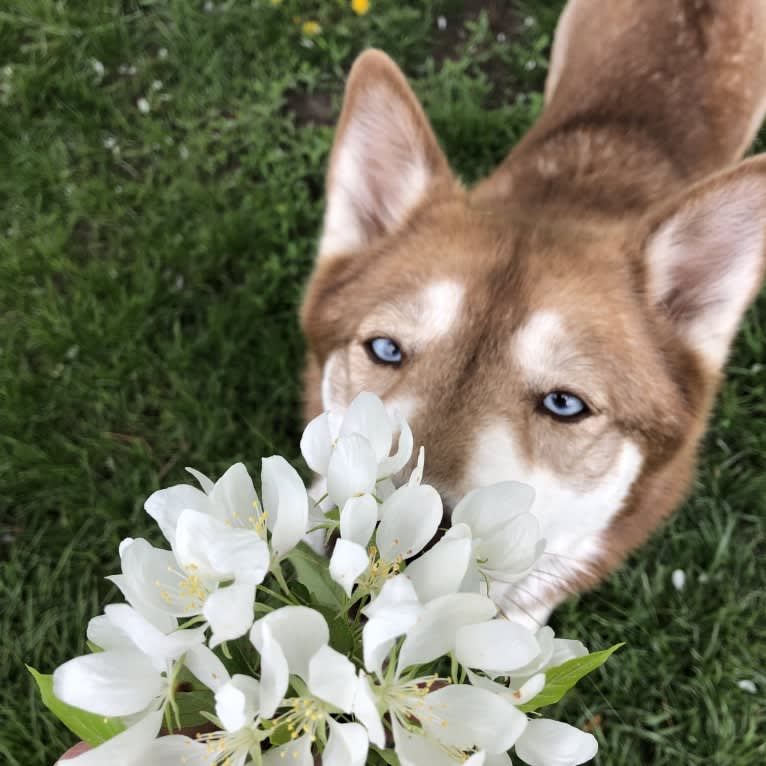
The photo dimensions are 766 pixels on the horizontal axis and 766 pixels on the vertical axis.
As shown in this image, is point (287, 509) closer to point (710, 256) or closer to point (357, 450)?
point (357, 450)

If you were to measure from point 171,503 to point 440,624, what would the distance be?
311 millimetres

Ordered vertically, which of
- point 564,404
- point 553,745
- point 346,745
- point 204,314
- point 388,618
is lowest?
point 204,314

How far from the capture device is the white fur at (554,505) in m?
1.46

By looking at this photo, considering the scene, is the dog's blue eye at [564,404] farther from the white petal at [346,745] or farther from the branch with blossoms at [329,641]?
the white petal at [346,745]

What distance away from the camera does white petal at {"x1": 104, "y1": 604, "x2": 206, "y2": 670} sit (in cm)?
59

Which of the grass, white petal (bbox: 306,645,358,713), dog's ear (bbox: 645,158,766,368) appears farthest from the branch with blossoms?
the grass

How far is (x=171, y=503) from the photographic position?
0.72 metres

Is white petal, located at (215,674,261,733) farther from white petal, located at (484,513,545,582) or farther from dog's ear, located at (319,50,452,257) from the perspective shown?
dog's ear, located at (319,50,452,257)

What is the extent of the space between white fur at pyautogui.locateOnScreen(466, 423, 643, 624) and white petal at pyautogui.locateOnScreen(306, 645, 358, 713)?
A: 775 mm

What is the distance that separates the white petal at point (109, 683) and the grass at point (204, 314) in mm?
1911

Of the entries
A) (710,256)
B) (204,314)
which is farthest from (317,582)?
(204,314)

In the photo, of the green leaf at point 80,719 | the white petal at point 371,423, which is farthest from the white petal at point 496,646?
the green leaf at point 80,719

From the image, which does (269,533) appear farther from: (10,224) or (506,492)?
(10,224)

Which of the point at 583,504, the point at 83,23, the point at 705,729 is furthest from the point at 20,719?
the point at 83,23
